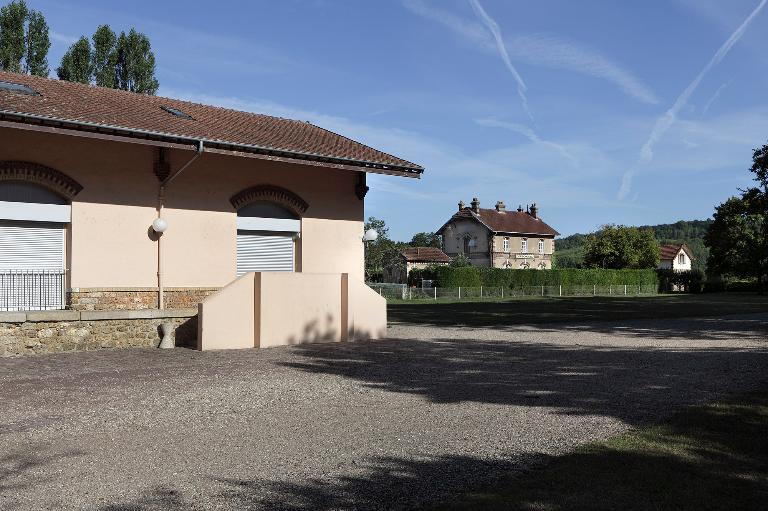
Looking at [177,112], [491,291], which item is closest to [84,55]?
[177,112]

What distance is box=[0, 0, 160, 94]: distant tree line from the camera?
31984mm

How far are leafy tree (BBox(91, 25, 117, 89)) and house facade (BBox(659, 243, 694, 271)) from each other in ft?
275

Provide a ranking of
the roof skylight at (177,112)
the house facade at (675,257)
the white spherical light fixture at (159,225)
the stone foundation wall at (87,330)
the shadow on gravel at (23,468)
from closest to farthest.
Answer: the shadow on gravel at (23,468), the stone foundation wall at (87,330), the white spherical light fixture at (159,225), the roof skylight at (177,112), the house facade at (675,257)

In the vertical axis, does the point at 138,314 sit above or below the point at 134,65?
below

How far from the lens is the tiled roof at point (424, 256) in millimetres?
67875

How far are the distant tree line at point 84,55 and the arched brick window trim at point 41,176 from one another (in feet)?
78.4

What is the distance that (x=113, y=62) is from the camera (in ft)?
113

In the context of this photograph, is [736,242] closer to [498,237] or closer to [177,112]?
[498,237]

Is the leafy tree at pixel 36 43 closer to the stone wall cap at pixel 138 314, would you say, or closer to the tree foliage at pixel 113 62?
the tree foliage at pixel 113 62

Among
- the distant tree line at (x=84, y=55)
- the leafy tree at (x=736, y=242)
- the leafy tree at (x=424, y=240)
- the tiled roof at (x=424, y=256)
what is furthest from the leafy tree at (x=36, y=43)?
the leafy tree at (x=424, y=240)

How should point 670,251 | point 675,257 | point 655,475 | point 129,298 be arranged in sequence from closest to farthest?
point 655,475, point 129,298, point 675,257, point 670,251

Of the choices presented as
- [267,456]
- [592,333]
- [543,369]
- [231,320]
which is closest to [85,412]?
[267,456]

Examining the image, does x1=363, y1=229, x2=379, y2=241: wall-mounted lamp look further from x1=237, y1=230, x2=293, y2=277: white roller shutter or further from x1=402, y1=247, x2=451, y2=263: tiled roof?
x1=402, y1=247, x2=451, y2=263: tiled roof

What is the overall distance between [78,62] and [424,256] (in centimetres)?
4171
